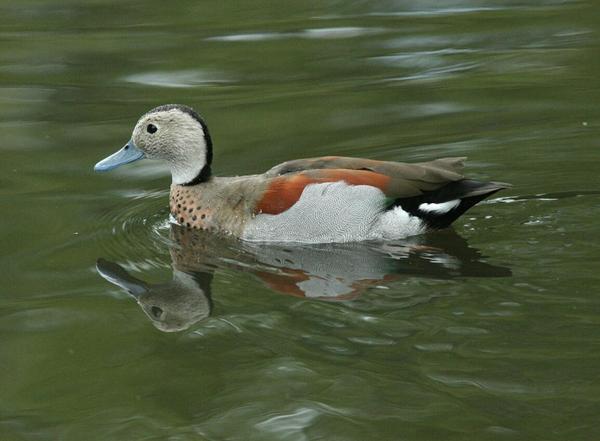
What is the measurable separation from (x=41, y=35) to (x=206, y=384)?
8.79 meters

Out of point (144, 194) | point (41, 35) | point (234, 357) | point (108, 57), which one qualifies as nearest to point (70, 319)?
point (234, 357)

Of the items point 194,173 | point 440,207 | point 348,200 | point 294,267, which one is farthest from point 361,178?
point 194,173

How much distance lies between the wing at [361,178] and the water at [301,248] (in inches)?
14.3

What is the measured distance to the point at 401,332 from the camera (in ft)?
23.1

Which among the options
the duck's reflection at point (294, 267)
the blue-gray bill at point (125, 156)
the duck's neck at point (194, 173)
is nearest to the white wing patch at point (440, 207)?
the duck's reflection at point (294, 267)

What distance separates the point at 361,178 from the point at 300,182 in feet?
1.42

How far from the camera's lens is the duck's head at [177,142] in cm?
980

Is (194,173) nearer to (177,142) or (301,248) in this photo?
(177,142)

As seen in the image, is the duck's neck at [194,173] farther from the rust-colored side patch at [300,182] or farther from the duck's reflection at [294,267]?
the rust-colored side patch at [300,182]

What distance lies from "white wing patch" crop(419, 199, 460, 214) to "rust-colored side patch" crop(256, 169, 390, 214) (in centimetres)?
33

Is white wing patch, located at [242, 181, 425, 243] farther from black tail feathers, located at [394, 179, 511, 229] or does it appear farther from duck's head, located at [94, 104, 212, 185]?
duck's head, located at [94, 104, 212, 185]

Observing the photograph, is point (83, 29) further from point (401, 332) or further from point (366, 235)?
point (401, 332)

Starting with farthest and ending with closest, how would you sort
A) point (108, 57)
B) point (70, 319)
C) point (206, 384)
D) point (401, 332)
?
point (108, 57) → point (70, 319) → point (401, 332) → point (206, 384)

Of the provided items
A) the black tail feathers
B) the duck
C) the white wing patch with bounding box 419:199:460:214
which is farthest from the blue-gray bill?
the white wing patch with bounding box 419:199:460:214
